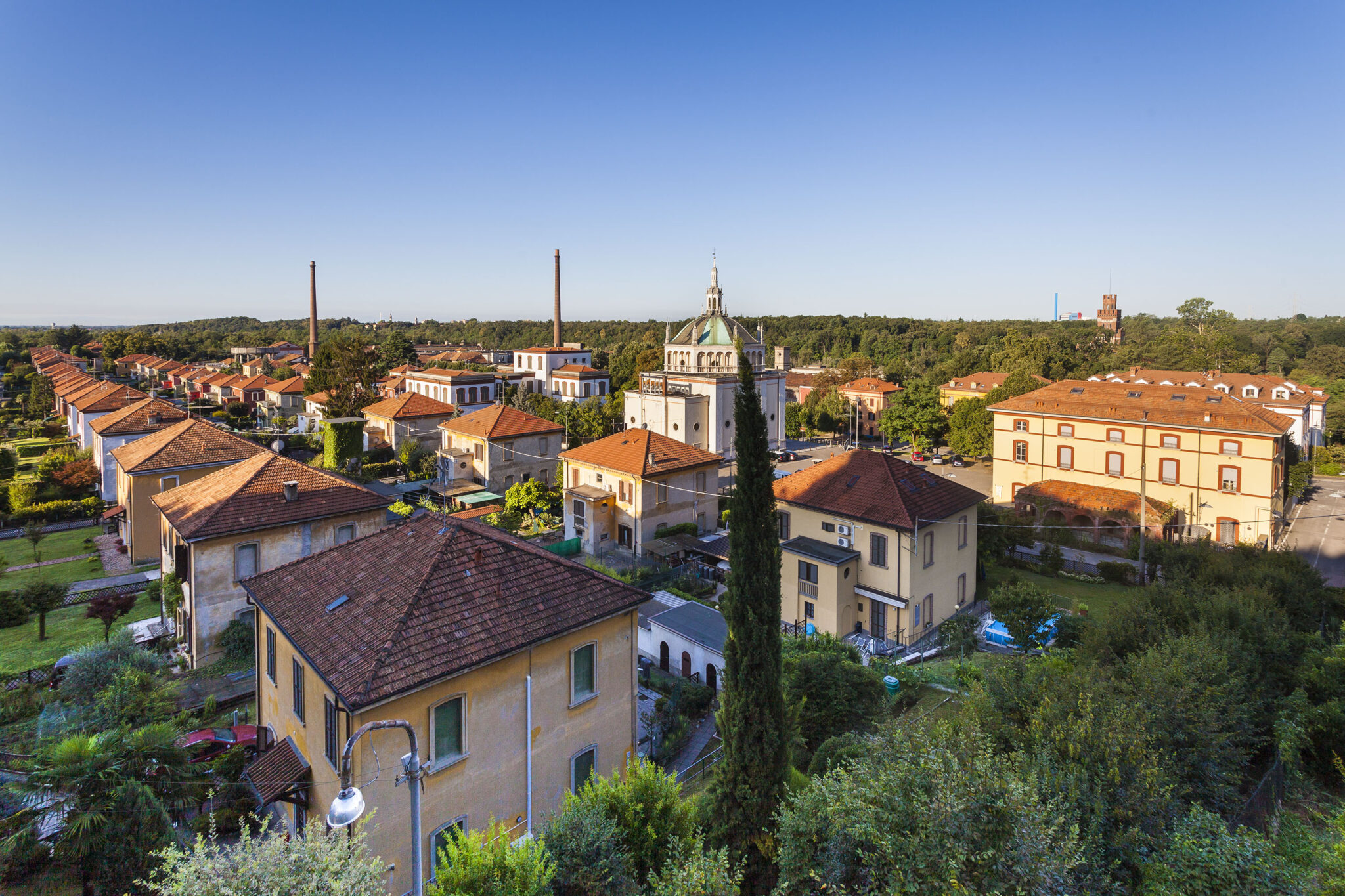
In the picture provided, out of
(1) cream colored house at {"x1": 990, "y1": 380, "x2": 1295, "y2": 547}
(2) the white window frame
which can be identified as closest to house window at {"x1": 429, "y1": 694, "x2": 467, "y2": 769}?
(2) the white window frame

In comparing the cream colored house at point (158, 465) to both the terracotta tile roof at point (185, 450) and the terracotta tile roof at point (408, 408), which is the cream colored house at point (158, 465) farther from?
the terracotta tile roof at point (408, 408)

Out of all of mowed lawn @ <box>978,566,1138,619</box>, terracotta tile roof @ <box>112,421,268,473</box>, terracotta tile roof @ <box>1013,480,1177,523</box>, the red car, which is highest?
terracotta tile roof @ <box>112,421,268,473</box>

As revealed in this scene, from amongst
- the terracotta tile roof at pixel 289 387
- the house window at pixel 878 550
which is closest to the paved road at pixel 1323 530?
the house window at pixel 878 550

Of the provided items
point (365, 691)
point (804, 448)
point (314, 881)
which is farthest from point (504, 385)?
point (314, 881)

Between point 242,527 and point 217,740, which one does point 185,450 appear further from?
point 217,740

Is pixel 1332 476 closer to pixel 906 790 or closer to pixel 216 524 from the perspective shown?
pixel 906 790

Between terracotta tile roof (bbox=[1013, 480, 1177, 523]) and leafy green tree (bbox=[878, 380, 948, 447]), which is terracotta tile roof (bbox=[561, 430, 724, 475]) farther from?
leafy green tree (bbox=[878, 380, 948, 447])

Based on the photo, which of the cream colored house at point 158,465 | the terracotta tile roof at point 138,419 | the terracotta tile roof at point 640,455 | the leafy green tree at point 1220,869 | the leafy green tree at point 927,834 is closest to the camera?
the leafy green tree at point 927,834
